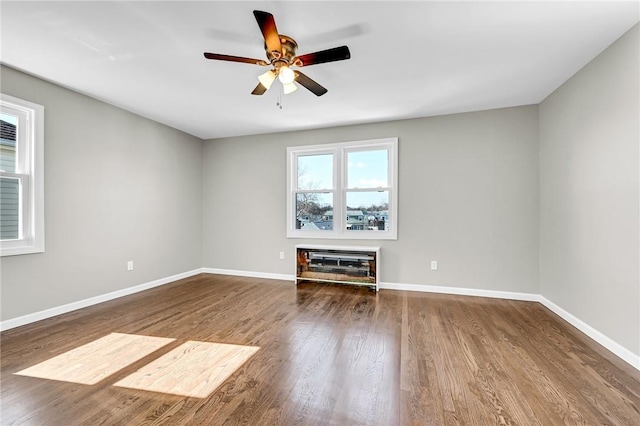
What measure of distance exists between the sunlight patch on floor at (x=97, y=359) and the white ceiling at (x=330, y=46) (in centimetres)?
252

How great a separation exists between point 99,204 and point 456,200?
4.74 meters

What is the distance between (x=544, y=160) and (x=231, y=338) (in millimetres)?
4134

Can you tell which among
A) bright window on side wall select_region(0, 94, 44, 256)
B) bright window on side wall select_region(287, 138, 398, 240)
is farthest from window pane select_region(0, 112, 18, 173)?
bright window on side wall select_region(287, 138, 398, 240)

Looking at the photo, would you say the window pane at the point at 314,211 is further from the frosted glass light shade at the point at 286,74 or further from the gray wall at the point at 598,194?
the gray wall at the point at 598,194

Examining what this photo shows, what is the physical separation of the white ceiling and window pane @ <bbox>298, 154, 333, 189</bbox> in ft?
3.75

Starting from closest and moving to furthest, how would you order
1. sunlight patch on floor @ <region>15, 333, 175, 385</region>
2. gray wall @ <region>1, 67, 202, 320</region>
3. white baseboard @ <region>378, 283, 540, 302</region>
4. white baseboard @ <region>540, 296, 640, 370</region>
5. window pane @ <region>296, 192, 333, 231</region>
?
sunlight patch on floor @ <region>15, 333, 175, 385</region>
white baseboard @ <region>540, 296, 640, 370</region>
gray wall @ <region>1, 67, 202, 320</region>
white baseboard @ <region>378, 283, 540, 302</region>
window pane @ <region>296, 192, 333, 231</region>

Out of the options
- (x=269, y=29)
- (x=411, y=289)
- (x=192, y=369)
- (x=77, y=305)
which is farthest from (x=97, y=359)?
(x=411, y=289)

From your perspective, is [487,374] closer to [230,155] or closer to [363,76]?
[363,76]

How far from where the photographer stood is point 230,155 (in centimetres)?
504

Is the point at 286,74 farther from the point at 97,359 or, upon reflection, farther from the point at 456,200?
the point at 456,200

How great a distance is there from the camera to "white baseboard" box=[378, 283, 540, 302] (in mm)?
3570

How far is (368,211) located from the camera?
4.34m

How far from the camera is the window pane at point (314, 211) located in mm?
4570

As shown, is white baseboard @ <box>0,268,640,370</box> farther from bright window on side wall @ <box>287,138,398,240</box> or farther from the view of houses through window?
the view of houses through window
